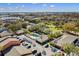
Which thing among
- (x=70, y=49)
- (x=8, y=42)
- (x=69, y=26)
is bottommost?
(x=70, y=49)

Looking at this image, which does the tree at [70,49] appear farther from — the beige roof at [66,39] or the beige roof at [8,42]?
the beige roof at [8,42]

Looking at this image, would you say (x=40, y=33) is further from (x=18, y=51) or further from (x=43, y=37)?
(x=18, y=51)

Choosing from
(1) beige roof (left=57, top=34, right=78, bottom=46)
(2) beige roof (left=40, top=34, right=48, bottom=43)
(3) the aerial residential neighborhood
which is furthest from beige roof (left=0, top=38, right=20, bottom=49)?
(1) beige roof (left=57, top=34, right=78, bottom=46)

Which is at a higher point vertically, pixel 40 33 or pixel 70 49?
pixel 40 33

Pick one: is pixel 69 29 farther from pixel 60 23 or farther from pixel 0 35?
pixel 0 35

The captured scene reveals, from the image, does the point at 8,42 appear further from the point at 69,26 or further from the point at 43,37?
the point at 69,26

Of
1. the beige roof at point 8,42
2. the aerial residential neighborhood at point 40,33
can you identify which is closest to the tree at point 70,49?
the aerial residential neighborhood at point 40,33

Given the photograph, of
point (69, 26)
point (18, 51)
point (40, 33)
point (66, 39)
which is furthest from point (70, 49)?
point (18, 51)

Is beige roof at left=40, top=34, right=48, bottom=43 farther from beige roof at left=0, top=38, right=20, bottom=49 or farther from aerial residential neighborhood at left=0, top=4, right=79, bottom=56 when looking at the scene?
beige roof at left=0, top=38, right=20, bottom=49
